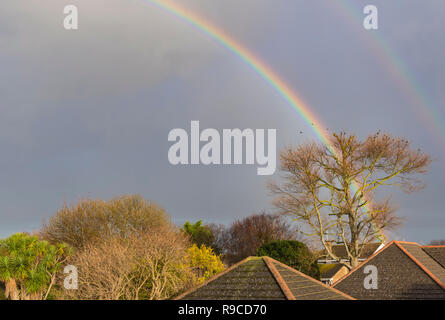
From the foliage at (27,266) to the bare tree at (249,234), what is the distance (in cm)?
3517

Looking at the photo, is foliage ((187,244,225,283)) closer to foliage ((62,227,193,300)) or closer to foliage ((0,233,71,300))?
foliage ((62,227,193,300))

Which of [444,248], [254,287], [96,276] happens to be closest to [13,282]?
[96,276]

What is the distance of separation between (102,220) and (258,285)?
1345 inches

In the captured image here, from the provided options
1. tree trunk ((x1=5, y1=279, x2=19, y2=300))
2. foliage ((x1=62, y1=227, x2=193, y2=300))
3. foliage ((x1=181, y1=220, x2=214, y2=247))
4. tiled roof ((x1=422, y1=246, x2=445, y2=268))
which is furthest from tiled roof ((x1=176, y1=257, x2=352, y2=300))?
foliage ((x1=181, y1=220, x2=214, y2=247))

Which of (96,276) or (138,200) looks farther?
(138,200)

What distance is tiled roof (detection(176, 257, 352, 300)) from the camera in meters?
11.2

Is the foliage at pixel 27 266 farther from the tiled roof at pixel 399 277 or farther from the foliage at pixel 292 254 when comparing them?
the tiled roof at pixel 399 277

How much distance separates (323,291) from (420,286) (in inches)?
485

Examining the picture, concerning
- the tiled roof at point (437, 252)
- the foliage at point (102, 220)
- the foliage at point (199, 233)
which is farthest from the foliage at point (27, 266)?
the foliage at point (199, 233)

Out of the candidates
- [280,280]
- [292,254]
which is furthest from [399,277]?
[280,280]

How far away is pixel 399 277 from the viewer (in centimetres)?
2369

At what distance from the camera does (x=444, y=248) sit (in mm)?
29266

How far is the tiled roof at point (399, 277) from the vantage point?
22.2 meters
